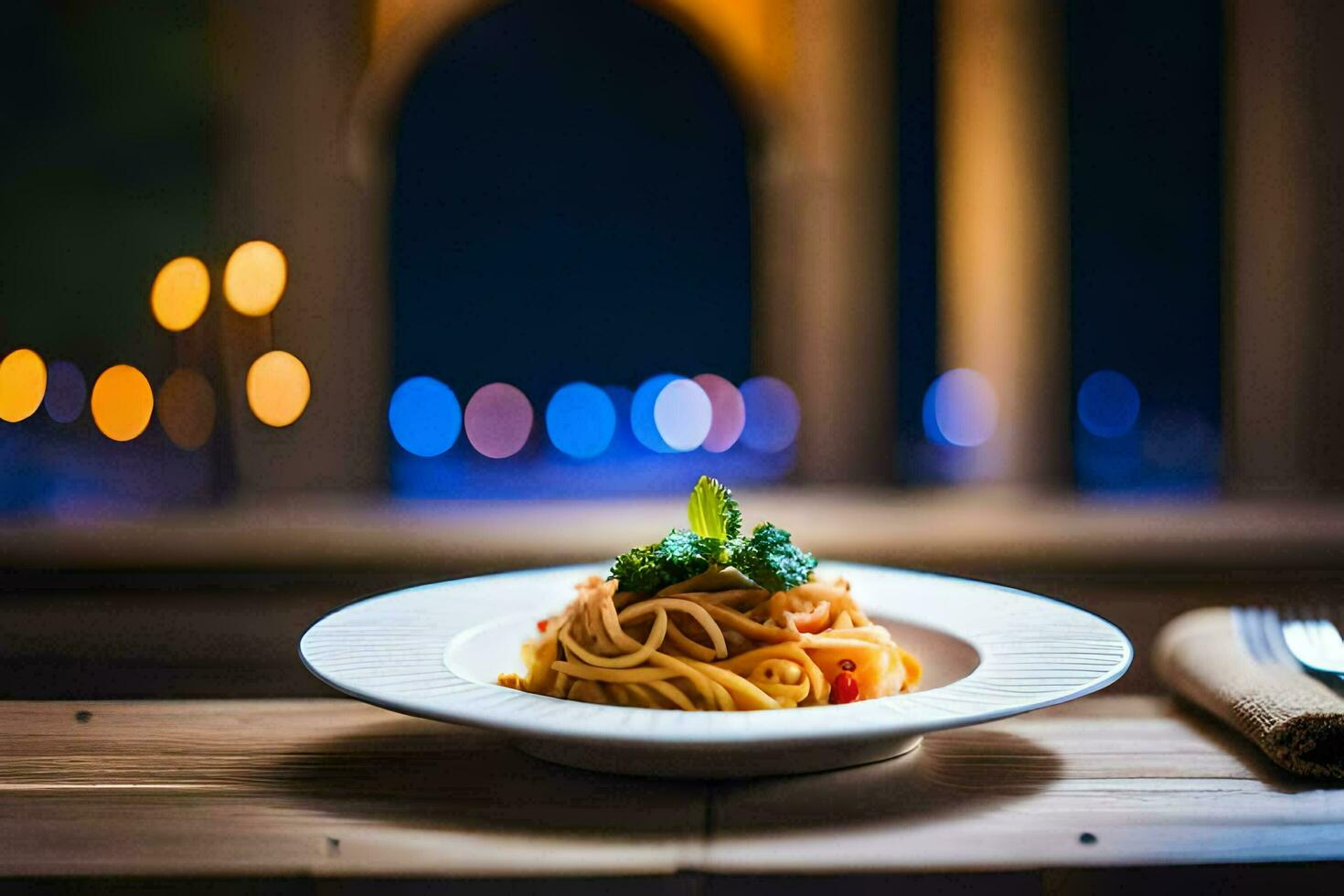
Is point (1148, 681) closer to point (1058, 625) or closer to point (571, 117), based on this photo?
point (1058, 625)

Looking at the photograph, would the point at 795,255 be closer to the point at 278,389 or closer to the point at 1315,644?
the point at 278,389

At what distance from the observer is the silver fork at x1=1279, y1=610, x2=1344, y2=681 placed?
1.28 m

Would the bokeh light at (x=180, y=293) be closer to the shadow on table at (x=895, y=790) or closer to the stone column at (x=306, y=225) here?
the stone column at (x=306, y=225)

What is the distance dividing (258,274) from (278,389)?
416 mm

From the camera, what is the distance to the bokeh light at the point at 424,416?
4.41 m

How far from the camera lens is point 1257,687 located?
1150 mm

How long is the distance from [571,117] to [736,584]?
12.8 ft

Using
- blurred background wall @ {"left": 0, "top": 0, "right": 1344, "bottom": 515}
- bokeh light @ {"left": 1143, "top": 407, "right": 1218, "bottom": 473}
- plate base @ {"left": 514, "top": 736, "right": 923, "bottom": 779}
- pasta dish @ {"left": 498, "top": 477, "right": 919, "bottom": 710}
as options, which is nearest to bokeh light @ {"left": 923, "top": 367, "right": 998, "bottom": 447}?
blurred background wall @ {"left": 0, "top": 0, "right": 1344, "bottom": 515}

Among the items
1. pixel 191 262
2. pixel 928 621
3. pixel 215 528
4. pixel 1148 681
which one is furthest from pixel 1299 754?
pixel 191 262

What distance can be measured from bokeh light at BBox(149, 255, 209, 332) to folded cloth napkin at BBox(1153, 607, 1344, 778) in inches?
148

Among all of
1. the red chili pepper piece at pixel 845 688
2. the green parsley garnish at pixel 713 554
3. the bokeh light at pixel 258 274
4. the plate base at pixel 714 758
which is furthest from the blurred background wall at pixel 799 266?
the plate base at pixel 714 758

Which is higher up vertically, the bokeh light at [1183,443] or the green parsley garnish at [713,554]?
the bokeh light at [1183,443]

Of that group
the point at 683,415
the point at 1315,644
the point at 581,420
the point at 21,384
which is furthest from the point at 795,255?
the point at 1315,644

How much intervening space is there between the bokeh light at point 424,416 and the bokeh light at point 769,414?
1113 millimetres
